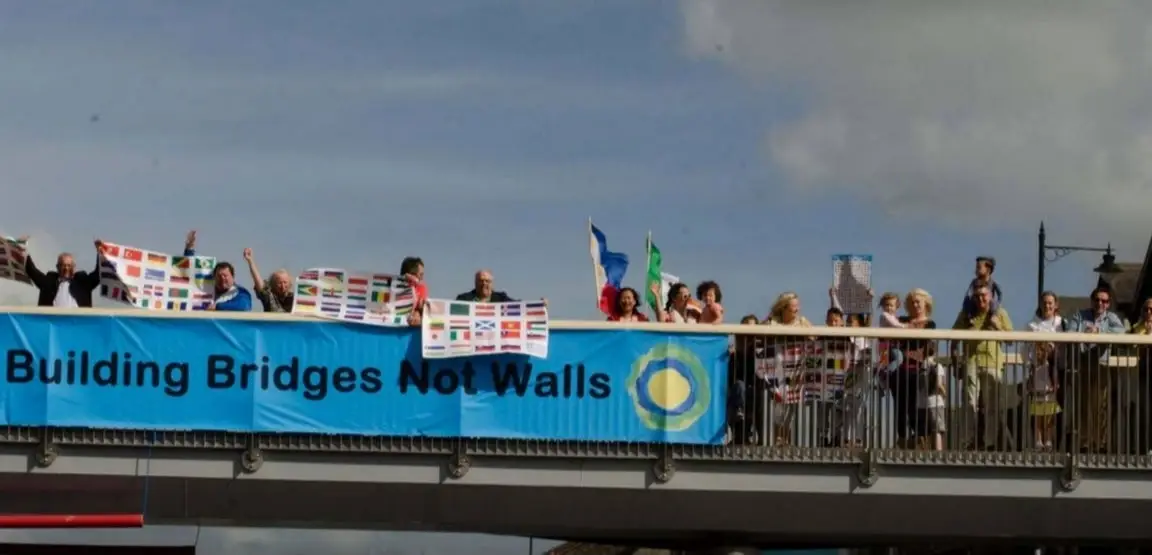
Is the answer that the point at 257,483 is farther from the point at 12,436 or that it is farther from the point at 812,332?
the point at 812,332

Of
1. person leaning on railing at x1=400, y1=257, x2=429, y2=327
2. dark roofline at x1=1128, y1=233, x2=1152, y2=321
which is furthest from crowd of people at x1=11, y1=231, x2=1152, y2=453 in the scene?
dark roofline at x1=1128, y1=233, x2=1152, y2=321

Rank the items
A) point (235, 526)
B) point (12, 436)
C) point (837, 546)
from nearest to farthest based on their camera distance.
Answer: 1. point (12, 436)
2. point (235, 526)
3. point (837, 546)

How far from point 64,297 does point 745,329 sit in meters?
6.17

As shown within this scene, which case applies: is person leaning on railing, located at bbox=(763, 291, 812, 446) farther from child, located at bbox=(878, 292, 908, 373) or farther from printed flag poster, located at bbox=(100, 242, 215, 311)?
printed flag poster, located at bbox=(100, 242, 215, 311)

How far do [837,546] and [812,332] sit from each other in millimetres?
4475

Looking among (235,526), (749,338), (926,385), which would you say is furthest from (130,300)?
(926,385)

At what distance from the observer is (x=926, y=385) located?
753 inches

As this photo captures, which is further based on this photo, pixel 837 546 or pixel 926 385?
Result: pixel 837 546

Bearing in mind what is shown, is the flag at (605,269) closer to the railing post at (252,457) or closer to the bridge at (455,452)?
the bridge at (455,452)

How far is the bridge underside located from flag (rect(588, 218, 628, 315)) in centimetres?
186

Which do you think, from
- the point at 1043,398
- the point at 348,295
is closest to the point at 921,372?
the point at 1043,398

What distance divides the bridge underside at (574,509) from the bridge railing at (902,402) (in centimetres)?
41

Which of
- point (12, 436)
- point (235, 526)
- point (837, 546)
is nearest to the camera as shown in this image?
point (12, 436)

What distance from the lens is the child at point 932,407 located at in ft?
63.1
